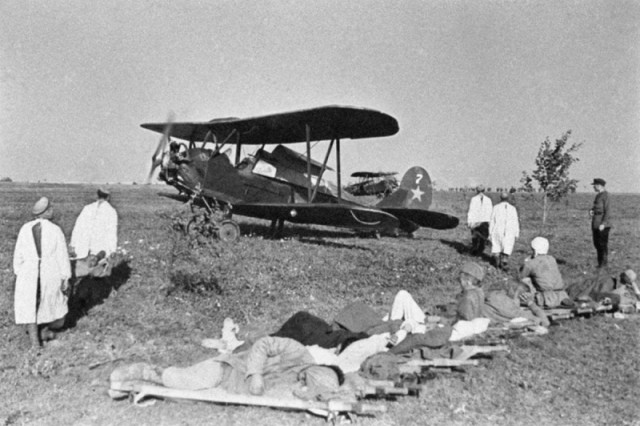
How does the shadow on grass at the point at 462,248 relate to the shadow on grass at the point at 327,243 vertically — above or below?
above

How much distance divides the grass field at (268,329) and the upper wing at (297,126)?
117 inches

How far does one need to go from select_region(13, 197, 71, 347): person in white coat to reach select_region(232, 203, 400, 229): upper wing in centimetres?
662

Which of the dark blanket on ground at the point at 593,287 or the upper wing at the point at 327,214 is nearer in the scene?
the dark blanket on ground at the point at 593,287

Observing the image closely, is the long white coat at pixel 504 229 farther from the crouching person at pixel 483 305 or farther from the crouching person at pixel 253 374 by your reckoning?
the crouching person at pixel 253 374

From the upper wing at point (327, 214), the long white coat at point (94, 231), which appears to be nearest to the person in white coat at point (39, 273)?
the long white coat at point (94, 231)

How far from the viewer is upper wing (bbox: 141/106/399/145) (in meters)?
11.1

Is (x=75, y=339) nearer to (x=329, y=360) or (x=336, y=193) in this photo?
(x=329, y=360)

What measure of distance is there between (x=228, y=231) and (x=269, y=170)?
246 cm

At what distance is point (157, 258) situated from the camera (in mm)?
9984

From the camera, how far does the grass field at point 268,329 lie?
4.23 meters

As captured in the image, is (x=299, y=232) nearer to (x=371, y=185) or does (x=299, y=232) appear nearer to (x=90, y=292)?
(x=90, y=292)

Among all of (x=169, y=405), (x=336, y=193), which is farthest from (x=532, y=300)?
(x=336, y=193)

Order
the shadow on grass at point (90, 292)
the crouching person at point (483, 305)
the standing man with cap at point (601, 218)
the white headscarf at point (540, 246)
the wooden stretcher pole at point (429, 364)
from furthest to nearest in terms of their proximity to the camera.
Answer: the standing man with cap at point (601, 218) < the white headscarf at point (540, 246) < the shadow on grass at point (90, 292) < the crouching person at point (483, 305) < the wooden stretcher pole at point (429, 364)

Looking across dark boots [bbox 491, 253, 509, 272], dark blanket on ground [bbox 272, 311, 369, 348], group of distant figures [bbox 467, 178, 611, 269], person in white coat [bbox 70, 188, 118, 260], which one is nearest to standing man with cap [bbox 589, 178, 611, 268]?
group of distant figures [bbox 467, 178, 611, 269]
